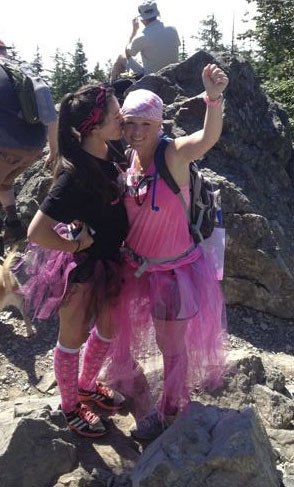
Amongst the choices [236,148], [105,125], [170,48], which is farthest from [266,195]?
[105,125]

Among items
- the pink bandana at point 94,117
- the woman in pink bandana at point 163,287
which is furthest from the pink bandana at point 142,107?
the pink bandana at point 94,117

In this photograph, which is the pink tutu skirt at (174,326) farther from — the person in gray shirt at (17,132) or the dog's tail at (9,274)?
the dog's tail at (9,274)

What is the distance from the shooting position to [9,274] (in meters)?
5.42

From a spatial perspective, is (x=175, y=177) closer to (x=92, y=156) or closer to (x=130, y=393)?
(x=92, y=156)

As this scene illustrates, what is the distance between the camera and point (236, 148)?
6363mm

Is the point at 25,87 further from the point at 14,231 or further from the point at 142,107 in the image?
the point at 142,107

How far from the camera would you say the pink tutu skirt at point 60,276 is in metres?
3.21

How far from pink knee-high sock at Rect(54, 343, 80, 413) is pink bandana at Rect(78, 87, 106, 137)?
124 centimetres

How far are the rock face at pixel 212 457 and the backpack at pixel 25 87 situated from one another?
2.90 m

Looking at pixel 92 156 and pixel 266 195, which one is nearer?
pixel 92 156

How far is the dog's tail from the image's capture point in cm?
527

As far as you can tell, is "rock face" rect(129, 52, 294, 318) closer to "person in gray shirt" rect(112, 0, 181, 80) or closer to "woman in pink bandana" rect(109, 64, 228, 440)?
"person in gray shirt" rect(112, 0, 181, 80)

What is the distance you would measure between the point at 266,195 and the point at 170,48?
2.54m

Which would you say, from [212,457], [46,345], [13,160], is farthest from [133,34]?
[212,457]
